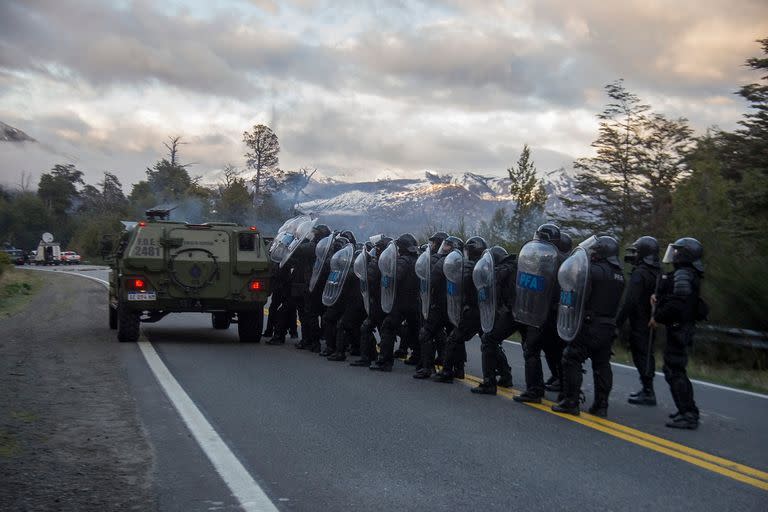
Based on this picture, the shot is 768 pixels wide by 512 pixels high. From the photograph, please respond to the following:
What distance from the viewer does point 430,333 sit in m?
10.8

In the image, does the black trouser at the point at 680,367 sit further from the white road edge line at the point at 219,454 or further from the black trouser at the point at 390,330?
the black trouser at the point at 390,330

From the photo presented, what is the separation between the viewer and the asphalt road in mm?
5562

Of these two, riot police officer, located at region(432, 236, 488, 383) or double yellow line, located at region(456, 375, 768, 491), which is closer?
double yellow line, located at region(456, 375, 768, 491)

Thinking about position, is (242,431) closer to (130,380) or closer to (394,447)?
(394,447)

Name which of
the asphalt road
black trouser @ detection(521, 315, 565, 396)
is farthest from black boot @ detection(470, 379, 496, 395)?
black trouser @ detection(521, 315, 565, 396)

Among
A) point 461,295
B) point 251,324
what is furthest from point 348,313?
point 251,324

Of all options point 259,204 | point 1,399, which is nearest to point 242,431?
point 1,399

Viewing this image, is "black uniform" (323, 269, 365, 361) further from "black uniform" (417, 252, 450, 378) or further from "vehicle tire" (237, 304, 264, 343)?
"vehicle tire" (237, 304, 264, 343)

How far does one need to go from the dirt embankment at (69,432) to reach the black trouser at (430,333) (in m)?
3.50

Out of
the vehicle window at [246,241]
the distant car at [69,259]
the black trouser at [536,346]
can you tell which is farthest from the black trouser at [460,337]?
the distant car at [69,259]

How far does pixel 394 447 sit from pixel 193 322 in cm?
1315

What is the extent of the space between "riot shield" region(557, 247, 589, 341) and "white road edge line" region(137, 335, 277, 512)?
134 inches

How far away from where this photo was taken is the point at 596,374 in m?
8.61

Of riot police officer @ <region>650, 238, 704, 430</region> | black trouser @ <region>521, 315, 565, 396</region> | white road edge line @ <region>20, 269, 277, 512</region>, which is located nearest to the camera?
white road edge line @ <region>20, 269, 277, 512</region>
